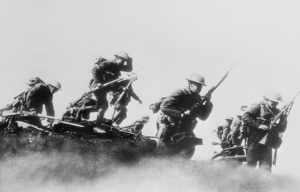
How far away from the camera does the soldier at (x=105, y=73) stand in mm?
8664

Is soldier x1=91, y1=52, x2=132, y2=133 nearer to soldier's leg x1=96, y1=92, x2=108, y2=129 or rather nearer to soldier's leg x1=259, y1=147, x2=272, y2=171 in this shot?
soldier's leg x1=96, y1=92, x2=108, y2=129

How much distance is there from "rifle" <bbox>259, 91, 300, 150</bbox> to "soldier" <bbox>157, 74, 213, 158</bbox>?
1675 mm

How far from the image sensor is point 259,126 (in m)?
8.47

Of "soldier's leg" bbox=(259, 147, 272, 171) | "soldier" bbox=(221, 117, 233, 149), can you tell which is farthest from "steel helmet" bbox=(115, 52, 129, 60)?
"soldier" bbox=(221, 117, 233, 149)

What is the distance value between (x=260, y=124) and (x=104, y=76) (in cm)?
412

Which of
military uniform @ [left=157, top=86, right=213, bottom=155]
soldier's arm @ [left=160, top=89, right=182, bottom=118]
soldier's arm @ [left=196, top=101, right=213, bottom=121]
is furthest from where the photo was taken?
soldier's arm @ [left=196, top=101, right=213, bottom=121]

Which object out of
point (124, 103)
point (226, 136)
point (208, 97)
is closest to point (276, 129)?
point (208, 97)

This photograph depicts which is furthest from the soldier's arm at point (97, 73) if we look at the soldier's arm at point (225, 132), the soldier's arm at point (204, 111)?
the soldier's arm at point (225, 132)

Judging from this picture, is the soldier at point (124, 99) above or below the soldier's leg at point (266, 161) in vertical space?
above

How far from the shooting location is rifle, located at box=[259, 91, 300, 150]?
857 cm

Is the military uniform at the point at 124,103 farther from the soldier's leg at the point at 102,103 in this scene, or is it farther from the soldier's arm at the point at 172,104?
the soldier's arm at the point at 172,104

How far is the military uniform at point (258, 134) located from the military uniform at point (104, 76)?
3465 millimetres

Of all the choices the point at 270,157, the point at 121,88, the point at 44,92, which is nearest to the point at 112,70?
the point at 121,88

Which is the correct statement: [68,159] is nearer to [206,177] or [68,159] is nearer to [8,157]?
[8,157]
